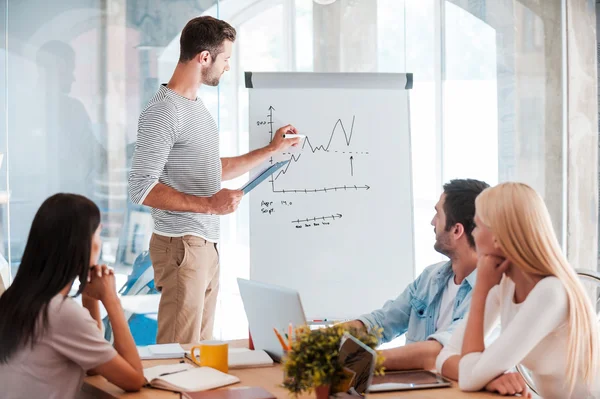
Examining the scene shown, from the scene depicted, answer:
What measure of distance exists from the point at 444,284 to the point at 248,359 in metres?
0.69

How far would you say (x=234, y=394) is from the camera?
168cm

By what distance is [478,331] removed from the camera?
1793mm

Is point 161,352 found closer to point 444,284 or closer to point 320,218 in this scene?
point 444,284

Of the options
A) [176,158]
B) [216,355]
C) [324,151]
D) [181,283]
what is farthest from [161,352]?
[324,151]

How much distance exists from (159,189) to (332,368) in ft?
4.81

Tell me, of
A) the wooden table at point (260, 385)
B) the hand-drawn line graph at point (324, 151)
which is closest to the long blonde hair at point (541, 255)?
the wooden table at point (260, 385)

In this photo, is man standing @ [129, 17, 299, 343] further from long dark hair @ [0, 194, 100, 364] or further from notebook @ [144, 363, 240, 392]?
long dark hair @ [0, 194, 100, 364]

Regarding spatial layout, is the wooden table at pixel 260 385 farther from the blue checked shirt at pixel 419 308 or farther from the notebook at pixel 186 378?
the blue checked shirt at pixel 419 308

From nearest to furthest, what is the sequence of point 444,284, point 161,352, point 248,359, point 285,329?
1. point 285,329
2. point 248,359
3. point 161,352
4. point 444,284

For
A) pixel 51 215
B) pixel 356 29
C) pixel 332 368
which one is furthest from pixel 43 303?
pixel 356 29

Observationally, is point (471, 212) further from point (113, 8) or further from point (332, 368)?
point (113, 8)

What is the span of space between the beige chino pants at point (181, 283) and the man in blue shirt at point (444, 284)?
2.50 feet

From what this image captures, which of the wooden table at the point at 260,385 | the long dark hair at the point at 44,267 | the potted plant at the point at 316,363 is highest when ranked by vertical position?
the long dark hair at the point at 44,267

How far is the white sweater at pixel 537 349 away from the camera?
168cm
